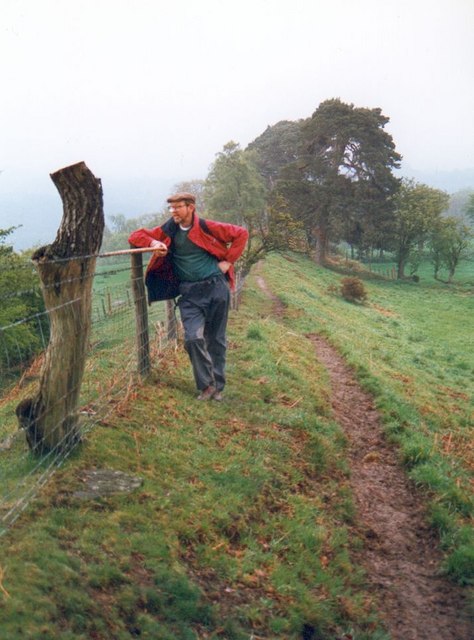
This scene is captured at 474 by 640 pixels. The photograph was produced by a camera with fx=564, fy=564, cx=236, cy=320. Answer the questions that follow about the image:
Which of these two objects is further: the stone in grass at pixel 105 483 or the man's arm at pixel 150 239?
the man's arm at pixel 150 239

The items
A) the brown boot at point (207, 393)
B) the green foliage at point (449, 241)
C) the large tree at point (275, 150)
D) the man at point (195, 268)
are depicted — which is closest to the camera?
the man at point (195, 268)

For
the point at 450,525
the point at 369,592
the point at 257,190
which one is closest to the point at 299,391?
the point at 450,525

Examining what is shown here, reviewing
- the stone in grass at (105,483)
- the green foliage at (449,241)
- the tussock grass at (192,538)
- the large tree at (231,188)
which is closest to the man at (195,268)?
the tussock grass at (192,538)

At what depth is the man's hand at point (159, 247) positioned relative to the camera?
6608 millimetres

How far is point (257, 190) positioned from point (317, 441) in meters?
41.8

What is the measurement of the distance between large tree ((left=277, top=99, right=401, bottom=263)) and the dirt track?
4023 centimetres

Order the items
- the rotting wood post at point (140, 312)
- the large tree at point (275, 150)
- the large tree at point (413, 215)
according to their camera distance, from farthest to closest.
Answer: the large tree at point (275, 150)
the large tree at point (413, 215)
the rotting wood post at point (140, 312)

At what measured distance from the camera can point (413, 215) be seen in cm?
4900

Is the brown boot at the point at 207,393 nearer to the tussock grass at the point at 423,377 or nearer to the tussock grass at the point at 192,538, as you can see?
the tussock grass at the point at 192,538

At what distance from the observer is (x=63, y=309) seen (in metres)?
4.94

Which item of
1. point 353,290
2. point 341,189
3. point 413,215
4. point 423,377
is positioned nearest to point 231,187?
point 341,189

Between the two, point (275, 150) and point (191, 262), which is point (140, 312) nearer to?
point (191, 262)

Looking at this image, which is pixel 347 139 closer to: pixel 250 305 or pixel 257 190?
pixel 257 190

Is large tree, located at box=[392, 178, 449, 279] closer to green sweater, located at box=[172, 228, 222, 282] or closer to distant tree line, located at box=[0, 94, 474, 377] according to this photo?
distant tree line, located at box=[0, 94, 474, 377]
